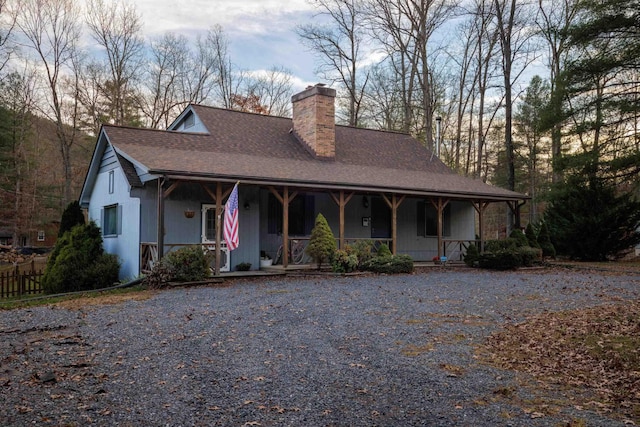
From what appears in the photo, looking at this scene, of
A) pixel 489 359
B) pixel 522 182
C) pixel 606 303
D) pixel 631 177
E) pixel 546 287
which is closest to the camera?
pixel 489 359

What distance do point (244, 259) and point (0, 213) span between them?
23.6m

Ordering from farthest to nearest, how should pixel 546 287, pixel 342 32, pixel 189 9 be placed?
pixel 342 32 < pixel 189 9 < pixel 546 287

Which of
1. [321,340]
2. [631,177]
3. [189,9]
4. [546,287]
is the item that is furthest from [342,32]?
[321,340]

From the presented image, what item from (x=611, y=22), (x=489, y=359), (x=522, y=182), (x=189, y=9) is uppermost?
(x=189, y=9)

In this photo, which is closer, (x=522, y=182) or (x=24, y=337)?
(x=24, y=337)

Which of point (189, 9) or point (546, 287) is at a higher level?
point (189, 9)

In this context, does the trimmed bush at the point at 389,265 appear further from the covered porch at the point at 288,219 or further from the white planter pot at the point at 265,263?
the white planter pot at the point at 265,263

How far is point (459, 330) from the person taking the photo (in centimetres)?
689

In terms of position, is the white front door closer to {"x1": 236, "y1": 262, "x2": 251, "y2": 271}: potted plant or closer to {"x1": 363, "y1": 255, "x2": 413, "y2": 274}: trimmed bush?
{"x1": 236, "y1": 262, "x2": 251, "y2": 271}: potted plant

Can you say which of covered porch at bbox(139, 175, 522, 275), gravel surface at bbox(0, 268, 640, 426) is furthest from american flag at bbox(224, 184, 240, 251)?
gravel surface at bbox(0, 268, 640, 426)

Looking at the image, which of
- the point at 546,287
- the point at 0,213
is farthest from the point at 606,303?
the point at 0,213

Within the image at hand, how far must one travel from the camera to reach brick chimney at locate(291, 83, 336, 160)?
55.8 ft

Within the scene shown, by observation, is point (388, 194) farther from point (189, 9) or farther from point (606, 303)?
point (189, 9)

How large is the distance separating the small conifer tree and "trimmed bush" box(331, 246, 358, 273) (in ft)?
0.53
